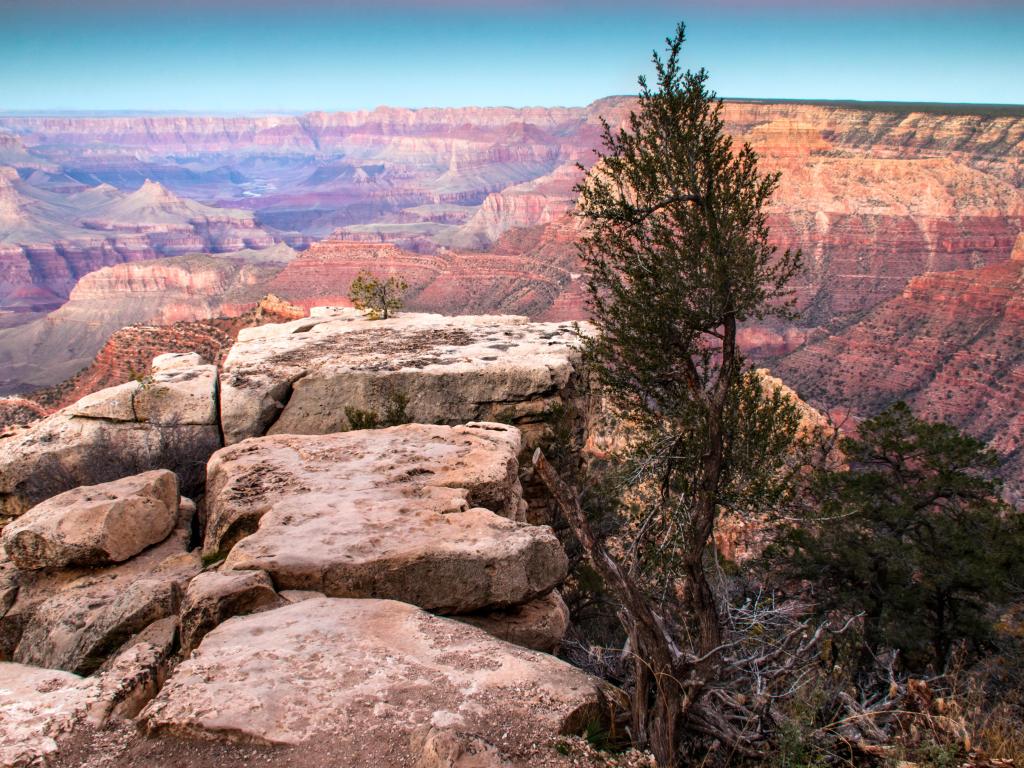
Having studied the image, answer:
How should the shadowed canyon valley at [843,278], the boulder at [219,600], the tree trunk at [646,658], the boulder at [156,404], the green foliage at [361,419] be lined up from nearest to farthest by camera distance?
the tree trunk at [646,658], the boulder at [219,600], the green foliage at [361,419], the boulder at [156,404], the shadowed canyon valley at [843,278]

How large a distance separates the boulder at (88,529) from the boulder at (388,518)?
883 millimetres

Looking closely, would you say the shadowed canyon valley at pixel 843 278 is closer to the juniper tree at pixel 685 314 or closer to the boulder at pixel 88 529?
the boulder at pixel 88 529

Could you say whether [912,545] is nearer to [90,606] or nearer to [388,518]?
[388,518]

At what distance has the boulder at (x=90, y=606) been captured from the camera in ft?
24.9

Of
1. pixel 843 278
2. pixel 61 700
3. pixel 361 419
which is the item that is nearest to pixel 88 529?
pixel 61 700

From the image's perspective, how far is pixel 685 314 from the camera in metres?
10.3

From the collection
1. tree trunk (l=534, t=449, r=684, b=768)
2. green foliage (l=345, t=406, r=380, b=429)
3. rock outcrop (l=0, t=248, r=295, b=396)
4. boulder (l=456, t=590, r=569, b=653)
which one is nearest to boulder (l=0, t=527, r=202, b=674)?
boulder (l=456, t=590, r=569, b=653)

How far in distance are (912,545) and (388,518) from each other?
1178 cm

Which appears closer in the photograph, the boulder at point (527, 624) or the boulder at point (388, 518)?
the boulder at point (388, 518)

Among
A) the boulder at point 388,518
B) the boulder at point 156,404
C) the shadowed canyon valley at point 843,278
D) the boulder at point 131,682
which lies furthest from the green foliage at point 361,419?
the shadowed canyon valley at point 843,278

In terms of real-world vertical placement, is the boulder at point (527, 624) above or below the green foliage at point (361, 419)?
below

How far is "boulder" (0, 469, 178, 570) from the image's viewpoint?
30.7 ft

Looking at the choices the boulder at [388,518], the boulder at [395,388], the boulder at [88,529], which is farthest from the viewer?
the boulder at [395,388]

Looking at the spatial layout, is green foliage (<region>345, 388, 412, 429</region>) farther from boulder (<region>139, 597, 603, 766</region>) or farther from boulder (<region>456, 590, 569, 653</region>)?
boulder (<region>139, 597, 603, 766</region>)
